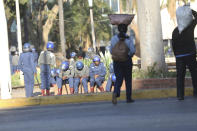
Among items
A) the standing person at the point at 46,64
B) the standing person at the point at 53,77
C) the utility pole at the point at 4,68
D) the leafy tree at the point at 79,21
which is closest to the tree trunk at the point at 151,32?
the standing person at the point at 46,64

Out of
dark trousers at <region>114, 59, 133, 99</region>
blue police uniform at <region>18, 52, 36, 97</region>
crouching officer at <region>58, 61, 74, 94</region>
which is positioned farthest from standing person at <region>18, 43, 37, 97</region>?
dark trousers at <region>114, 59, 133, 99</region>

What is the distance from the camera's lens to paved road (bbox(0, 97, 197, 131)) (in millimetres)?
7715

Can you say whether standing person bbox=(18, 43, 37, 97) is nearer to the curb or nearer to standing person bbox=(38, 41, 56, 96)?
standing person bbox=(38, 41, 56, 96)

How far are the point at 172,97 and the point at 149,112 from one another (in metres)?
2.90

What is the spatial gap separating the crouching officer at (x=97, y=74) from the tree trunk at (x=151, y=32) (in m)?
1.44

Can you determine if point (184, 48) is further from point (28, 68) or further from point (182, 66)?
point (28, 68)

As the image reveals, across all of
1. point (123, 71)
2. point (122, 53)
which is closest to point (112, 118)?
point (122, 53)

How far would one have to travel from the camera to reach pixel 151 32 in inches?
632

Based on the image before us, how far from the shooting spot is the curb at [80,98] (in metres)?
12.3

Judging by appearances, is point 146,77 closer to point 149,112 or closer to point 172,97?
point 172,97

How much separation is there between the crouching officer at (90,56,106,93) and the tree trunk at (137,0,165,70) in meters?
1.44

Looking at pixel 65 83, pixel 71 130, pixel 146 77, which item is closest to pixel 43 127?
pixel 71 130

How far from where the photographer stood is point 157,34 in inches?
634

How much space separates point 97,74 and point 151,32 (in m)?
2.09
